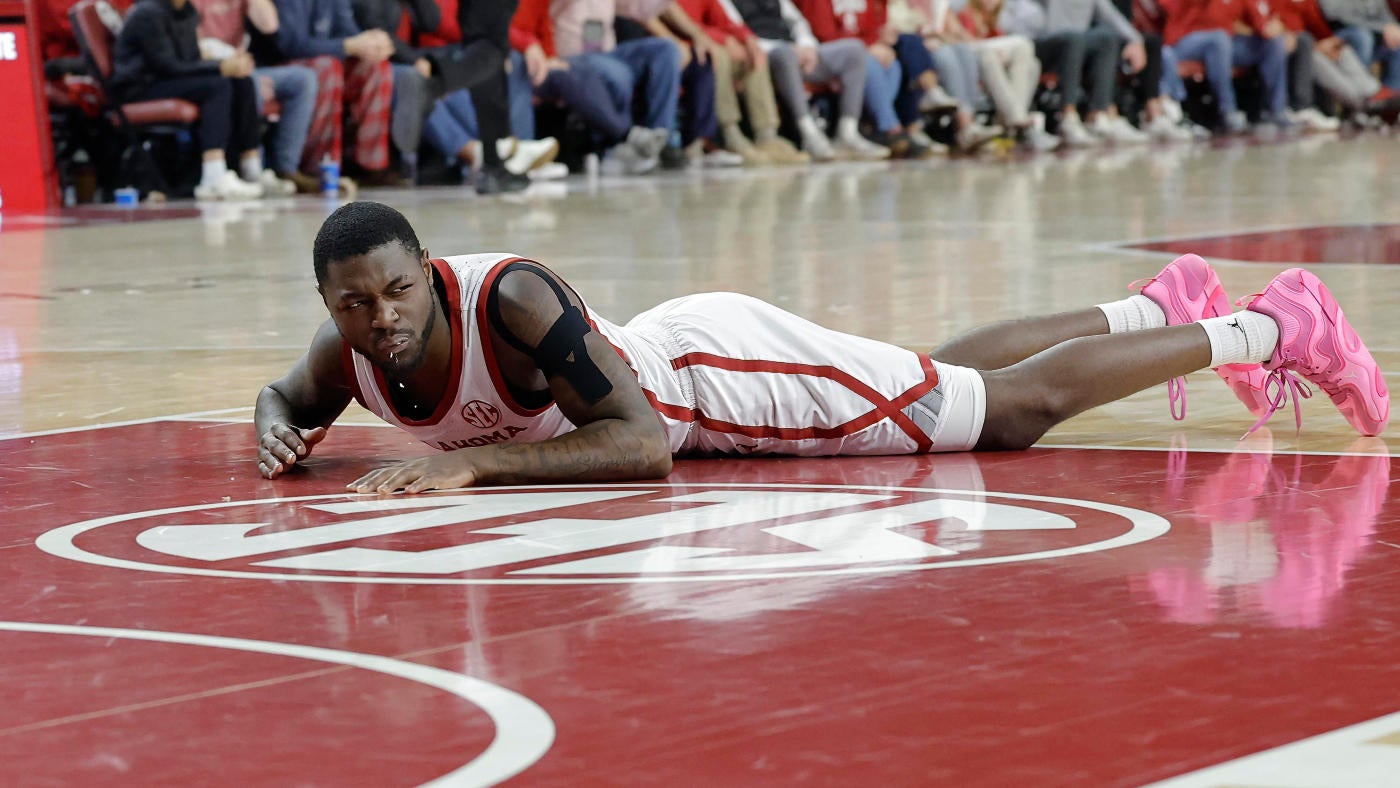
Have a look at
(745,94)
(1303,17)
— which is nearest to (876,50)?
(745,94)

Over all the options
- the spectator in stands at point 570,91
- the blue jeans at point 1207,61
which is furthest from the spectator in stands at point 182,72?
the blue jeans at point 1207,61

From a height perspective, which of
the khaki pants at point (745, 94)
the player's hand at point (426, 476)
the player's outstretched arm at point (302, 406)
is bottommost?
the player's hand at point (426, 476)

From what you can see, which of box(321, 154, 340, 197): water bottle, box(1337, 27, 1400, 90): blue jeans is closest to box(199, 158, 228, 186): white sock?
box(321, 154, 340, 197): water bottle

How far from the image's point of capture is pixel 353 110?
13.2 metres

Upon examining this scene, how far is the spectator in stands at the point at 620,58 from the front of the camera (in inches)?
566

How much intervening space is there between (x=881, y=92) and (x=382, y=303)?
1403 cm

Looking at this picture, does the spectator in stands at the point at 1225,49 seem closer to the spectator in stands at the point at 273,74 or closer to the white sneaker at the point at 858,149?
the white sneaker at the point at 858,149

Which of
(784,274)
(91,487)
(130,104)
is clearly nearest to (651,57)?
(130,104)

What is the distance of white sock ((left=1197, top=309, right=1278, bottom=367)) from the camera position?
3.81m

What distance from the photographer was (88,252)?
30.0 feet

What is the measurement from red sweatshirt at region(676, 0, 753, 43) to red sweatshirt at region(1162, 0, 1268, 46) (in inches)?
247

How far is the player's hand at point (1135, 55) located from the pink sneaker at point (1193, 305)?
51.2 ft

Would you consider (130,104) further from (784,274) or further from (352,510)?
(352,510)

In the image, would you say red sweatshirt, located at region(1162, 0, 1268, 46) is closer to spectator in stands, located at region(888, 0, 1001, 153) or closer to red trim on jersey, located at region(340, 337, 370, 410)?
spectator in stands, located at region(888, 0, 1001, 153)
